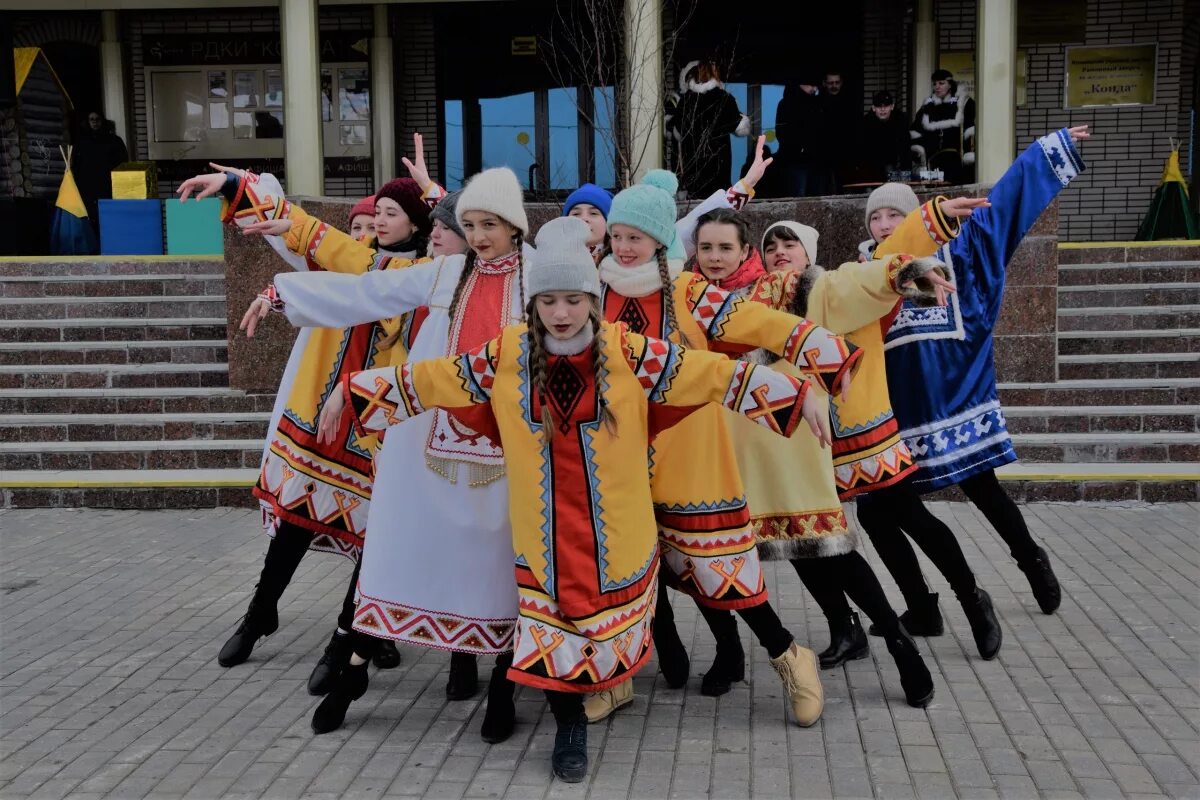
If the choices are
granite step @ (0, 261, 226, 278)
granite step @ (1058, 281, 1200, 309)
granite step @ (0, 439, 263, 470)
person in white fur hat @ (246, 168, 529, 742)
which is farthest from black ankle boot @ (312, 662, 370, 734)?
granite step @ (0, 261, 226, 278)

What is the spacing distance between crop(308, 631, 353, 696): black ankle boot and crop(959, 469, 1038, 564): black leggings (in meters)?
2.44

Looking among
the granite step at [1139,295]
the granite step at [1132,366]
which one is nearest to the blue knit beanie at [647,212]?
the granite step at [1132,366]

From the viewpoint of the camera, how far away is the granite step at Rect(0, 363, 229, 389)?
371 inches

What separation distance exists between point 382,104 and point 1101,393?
983 cm

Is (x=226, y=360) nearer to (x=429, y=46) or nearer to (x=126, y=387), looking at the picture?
(x=126, y=387)

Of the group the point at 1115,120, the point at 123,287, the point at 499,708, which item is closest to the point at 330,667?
the point at 499,708

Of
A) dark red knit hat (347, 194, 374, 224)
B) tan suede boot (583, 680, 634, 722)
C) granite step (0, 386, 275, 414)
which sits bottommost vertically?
tan suede boot (583, 680, 634, 722)

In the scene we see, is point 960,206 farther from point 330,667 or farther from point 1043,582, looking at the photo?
point 330,667

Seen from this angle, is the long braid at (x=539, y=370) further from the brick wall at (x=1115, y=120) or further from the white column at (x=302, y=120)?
the brick wall at (x=1115, y=120)

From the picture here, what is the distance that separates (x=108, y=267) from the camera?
10.9 metres

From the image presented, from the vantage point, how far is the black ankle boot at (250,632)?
499 cm

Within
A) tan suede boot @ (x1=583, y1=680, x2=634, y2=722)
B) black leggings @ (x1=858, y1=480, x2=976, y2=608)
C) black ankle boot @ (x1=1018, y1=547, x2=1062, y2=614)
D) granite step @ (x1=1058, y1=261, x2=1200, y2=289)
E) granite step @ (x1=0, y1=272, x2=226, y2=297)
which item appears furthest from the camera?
granite step @ (x1=0, y1=272, x2=226, y2=297)

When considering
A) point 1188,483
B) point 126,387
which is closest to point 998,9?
point 1188,483

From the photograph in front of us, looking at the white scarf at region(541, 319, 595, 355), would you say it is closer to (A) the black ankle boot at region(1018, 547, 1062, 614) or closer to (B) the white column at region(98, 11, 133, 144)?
(A) the black ankle boot at region(1018, 547, 1062, 614)
